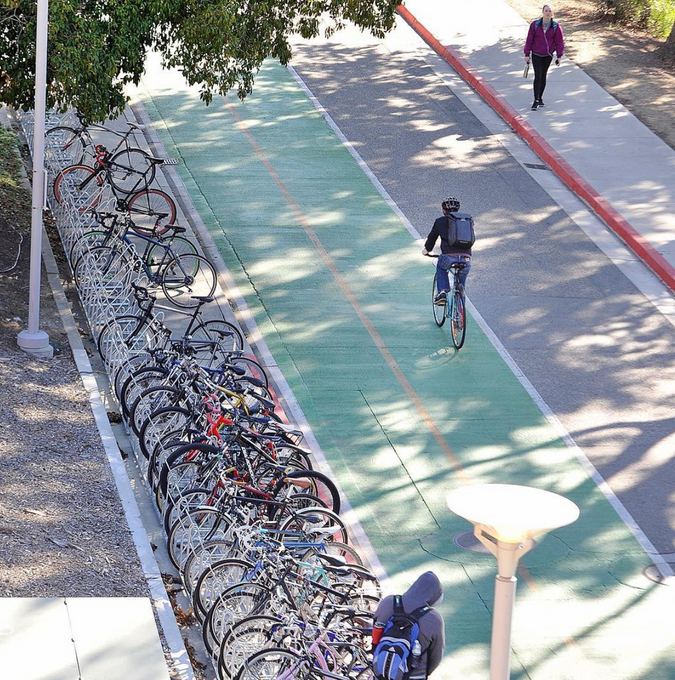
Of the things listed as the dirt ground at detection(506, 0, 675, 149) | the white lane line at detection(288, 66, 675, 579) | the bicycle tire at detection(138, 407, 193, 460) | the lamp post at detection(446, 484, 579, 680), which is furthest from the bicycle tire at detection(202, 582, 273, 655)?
the dirt ground at detection(506, 0, 675, 149)

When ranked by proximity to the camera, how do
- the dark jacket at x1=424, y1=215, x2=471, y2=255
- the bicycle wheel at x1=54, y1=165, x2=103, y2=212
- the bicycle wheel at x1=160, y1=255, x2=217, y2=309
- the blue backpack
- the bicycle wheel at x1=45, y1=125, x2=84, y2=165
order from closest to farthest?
the blue backpack → the dark jacket at x1=424, y1=215, x2=471, y2=255 → the bicycle wheel at x1=160, y1=255, x2=217, y2=309 → the bicycle wheel at x1=54, y1=165, x2=103, y2=212 → the bicycle wheel at x1=45, y1=125, x2=84, y2=165

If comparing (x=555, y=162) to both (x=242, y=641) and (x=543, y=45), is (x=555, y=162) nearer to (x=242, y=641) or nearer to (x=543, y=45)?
(x=543, y=45)

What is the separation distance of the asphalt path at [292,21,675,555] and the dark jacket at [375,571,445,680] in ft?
13.6

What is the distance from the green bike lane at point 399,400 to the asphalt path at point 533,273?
1.31ft

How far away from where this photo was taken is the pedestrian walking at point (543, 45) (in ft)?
72.5

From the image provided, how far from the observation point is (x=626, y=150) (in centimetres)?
2147

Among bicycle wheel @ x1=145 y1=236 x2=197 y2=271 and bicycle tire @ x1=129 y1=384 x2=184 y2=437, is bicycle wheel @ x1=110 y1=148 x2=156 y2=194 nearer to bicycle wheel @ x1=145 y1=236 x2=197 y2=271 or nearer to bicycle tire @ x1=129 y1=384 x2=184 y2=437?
bicycle wheel @ x1=145 y1=236 x2=197 y2=271

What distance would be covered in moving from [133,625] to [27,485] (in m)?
2.23

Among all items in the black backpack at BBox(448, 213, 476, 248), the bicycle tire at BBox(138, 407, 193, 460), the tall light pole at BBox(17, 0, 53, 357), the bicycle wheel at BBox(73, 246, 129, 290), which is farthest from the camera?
the black backpack at BBox(448, 213, 476, 248)

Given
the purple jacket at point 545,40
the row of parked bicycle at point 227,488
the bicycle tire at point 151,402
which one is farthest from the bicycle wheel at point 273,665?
the purple jacket at point 545,40

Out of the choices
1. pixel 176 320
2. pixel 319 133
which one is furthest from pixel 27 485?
pixel 319 133

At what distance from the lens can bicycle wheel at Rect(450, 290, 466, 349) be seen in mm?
14539

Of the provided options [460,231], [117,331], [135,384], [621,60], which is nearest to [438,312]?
[460,231]

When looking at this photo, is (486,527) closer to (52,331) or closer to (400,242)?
(52,331)
